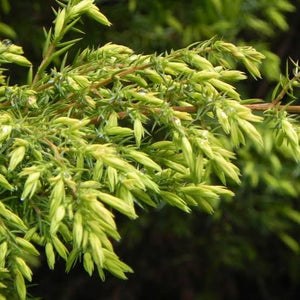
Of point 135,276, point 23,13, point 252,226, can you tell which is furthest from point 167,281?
point 23,13

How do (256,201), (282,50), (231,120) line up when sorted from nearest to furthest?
1. (231,120)
2. (256,201)
3. (282,50)

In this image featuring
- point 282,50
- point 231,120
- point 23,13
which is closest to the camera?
point 231,120

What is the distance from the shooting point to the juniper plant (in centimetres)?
137

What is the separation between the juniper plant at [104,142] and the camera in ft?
4.48

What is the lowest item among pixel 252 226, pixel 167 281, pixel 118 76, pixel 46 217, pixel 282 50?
pixel 167 281

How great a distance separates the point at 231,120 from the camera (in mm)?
1497

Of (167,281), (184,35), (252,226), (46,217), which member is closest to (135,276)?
(167,281)

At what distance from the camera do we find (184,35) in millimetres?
3543

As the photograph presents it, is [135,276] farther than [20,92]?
Yes

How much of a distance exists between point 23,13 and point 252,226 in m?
1.77

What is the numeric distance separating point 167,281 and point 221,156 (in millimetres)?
3094

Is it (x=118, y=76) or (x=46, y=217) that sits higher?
(x=118, y=76)

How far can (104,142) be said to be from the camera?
62.7 inches

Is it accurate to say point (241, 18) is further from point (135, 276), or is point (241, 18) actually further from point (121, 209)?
point (121, 209)
